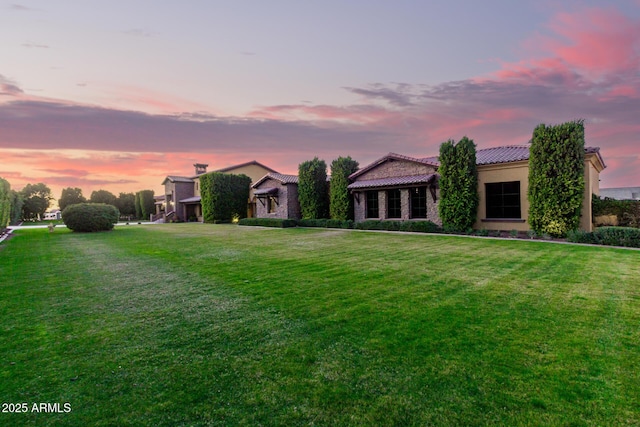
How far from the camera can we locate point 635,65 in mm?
13148

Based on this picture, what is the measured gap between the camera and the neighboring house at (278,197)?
26344 millimetres

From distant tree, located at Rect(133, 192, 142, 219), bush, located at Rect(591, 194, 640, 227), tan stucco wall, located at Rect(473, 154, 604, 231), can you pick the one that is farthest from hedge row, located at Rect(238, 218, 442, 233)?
distant tree, located at Rect(133, 192, 142, 219)

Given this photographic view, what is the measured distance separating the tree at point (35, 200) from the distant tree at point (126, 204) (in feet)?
36.3

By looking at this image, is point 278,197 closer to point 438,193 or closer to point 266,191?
point 266,191

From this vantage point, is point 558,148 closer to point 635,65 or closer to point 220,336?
point 635,65

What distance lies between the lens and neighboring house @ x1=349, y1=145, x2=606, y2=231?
615 inches

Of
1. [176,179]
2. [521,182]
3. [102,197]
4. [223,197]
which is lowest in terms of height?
[521,182]

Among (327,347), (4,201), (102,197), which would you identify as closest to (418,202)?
(327,347)

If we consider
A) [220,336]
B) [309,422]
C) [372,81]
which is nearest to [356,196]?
[372,81]

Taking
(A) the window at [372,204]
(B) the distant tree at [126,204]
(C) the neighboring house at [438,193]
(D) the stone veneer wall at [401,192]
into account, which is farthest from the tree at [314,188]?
(B) the distant tree at [126,204]

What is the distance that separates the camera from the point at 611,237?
11.6m

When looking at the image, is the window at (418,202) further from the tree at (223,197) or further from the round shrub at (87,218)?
the round shrub at (87,218)

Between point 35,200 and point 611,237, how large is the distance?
66341mm

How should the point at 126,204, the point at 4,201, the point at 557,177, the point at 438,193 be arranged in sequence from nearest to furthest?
the point at 557,177 < the point at 4,201 < the point at 438,193 < the point at 126,204
